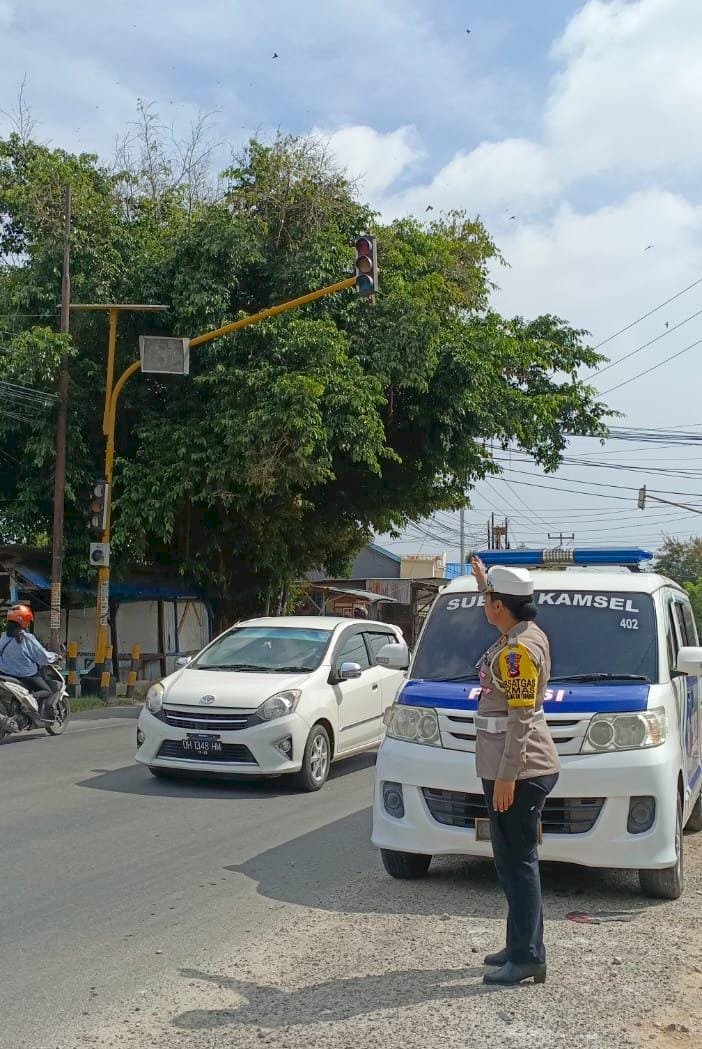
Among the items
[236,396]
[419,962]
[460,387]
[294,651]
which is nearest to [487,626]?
[419,962]

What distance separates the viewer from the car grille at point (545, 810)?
6.15 m

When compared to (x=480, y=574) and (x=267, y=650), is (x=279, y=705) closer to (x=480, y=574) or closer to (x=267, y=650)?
(x=267, y=650)

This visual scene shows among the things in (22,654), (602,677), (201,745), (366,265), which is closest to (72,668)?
(22,654)

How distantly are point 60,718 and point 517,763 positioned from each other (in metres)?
11.2

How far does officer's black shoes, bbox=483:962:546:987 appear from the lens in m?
4.79

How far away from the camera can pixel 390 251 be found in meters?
24.5

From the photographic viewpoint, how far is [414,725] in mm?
6617

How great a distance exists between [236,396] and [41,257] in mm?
A: 5071

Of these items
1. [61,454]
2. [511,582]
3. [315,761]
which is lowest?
[315,761]

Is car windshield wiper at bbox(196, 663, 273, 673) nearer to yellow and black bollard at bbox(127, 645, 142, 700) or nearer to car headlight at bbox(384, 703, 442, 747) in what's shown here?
car headlight at bbox(384, 703, 442, 747)

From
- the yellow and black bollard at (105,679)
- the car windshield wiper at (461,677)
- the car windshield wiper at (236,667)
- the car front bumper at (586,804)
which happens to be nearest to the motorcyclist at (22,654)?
the car windshield wiper at (236,667)

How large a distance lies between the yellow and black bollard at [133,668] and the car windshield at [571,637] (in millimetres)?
16309

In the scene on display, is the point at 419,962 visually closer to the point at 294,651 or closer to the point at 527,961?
the point at 527,961

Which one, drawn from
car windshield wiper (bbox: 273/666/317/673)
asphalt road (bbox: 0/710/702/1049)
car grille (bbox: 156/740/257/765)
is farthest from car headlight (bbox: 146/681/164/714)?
asphalt road (bbox: 0/710/702/1049)
